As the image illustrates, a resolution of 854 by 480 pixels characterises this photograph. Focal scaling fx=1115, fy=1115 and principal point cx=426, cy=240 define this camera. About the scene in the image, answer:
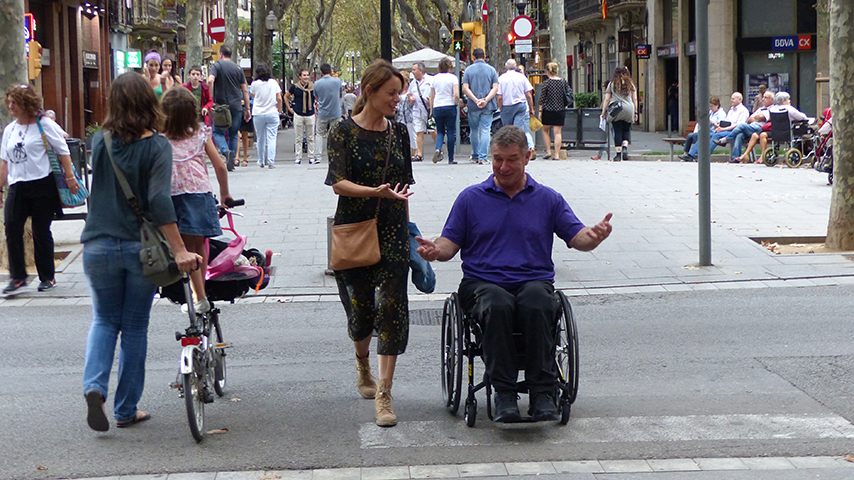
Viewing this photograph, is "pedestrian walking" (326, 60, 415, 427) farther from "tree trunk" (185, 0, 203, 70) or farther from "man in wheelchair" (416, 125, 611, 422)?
"tree trunk" (185, 0, 203, 70)

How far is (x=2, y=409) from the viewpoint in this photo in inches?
233

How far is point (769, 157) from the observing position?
20.7m

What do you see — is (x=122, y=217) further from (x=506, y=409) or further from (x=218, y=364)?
(x=506, y=409)

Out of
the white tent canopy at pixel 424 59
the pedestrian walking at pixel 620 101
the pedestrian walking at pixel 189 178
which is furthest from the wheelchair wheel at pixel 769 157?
the pedestrian walking at pixel 189 178

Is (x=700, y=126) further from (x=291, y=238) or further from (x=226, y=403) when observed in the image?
(x=226, y=403)

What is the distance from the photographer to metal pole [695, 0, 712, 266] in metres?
10.1

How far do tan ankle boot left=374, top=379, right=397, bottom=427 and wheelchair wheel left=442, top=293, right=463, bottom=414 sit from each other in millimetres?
308

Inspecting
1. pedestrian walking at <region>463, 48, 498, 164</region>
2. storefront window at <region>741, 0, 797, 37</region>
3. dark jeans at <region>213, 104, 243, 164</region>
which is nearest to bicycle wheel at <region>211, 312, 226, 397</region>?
dark jeans at <region>213, 104, 243, 164</region>

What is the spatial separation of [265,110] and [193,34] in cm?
608

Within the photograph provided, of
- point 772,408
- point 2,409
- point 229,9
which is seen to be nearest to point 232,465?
point 2,409

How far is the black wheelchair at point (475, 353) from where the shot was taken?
5.21 metres

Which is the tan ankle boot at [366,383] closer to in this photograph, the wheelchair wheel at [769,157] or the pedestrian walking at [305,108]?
the pedestrian walking at [305,108]

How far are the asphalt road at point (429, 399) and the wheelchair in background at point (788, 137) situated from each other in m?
11.9

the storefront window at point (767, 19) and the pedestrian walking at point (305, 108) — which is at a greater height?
the storefront window at point (767, 19)
